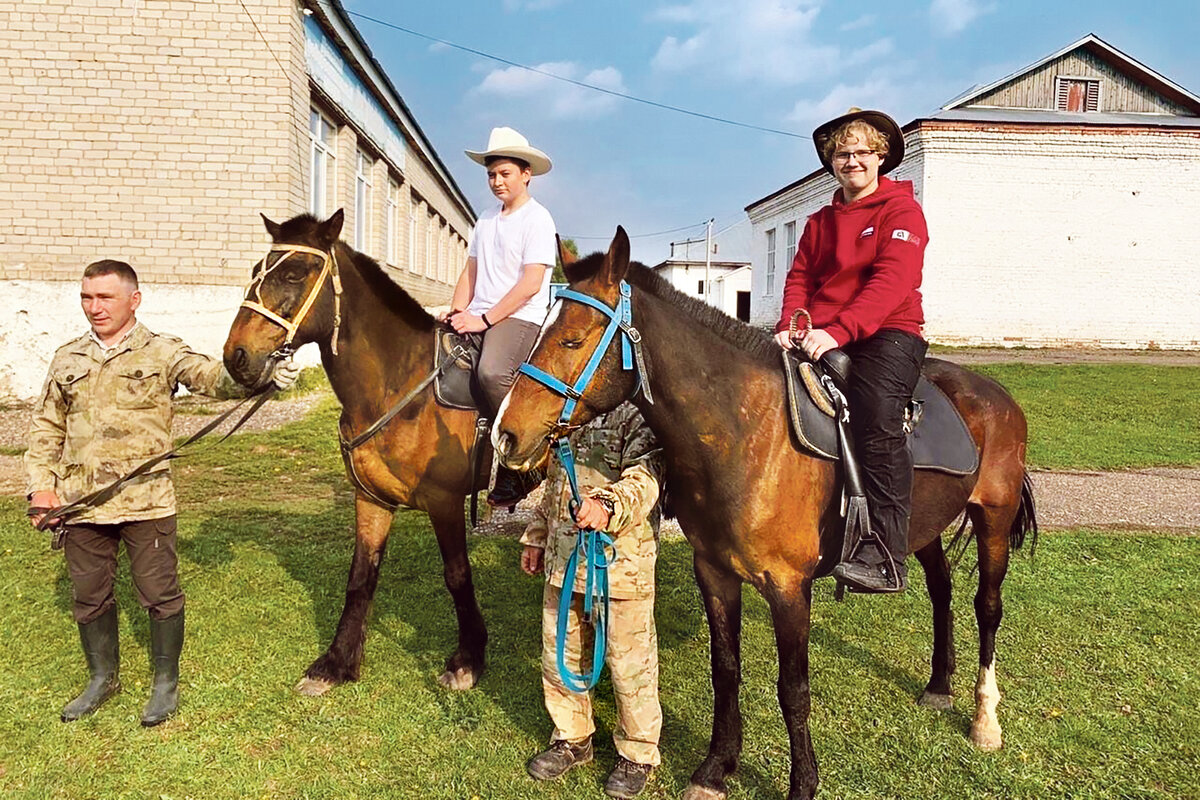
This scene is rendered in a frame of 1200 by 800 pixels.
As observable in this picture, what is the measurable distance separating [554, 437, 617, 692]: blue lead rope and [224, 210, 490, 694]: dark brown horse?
1.15 metres

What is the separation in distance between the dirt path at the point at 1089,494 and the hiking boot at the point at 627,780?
3.78m

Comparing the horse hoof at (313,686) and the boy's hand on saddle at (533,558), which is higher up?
the boy's hand on saddle at (533,558)

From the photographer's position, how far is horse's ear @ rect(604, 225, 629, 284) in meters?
2.55

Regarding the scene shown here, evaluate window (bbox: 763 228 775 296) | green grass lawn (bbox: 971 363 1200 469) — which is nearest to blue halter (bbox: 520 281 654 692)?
green grass lawn (bbox: 971 363 1200 469)

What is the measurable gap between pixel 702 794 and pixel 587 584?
3.32ft

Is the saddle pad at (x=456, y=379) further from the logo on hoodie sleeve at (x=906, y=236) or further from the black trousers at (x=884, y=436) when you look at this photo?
the logo on hoodie sleeve at (x=906, y=236)

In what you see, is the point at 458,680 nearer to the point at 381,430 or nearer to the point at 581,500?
the point at 381,430

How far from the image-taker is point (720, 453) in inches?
112

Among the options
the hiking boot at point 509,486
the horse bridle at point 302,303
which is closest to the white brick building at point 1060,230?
the hiking boot at point 509,486

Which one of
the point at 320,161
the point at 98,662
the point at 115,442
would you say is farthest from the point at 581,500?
the point at 320,161

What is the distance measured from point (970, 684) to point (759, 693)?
1.19 metres

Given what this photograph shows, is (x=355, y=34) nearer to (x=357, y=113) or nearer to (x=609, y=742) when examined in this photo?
(x=357, y=113)

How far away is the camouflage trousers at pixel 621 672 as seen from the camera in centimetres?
305

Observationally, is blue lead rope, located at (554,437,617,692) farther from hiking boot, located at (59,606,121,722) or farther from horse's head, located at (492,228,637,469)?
hiking boot, located at (59,606,121,722)
